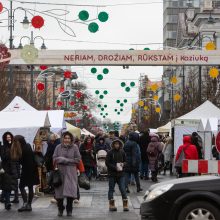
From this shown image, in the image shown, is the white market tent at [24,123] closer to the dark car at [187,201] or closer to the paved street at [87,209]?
the paved street at [87,209]

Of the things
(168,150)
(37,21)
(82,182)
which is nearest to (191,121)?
(168,150)

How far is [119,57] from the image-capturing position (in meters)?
32.7

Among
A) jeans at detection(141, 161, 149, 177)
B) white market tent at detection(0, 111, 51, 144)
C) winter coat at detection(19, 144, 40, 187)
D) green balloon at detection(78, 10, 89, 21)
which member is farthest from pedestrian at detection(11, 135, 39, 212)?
jeans at detection(141, 161, 149, 177)

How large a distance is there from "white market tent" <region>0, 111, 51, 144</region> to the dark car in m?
9.15

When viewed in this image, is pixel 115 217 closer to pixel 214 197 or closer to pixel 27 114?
pixel 214 197

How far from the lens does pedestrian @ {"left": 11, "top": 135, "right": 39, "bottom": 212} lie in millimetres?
16969

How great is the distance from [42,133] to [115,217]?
8145mm

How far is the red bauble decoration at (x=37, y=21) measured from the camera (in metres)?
24.9

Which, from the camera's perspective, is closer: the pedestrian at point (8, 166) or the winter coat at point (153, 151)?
the pedestrian at point (8, 166)

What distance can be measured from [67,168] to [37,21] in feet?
32.8

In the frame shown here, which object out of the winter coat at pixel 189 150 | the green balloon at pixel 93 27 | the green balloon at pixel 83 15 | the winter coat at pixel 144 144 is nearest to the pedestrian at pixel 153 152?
the winter coat at pixel 144 144

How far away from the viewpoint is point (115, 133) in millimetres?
29438

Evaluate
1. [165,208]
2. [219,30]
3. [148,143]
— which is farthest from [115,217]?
[219,30]

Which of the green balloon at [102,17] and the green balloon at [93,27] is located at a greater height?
the green balloon at [102,17]
